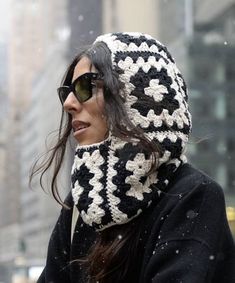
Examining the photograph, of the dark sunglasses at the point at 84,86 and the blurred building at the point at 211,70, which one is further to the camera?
the blurred building at the point at 211,70

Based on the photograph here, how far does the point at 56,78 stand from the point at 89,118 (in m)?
5.74

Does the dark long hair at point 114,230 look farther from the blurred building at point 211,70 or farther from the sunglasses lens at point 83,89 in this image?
the blurred building at point 211,70

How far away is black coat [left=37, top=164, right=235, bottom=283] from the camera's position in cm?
180

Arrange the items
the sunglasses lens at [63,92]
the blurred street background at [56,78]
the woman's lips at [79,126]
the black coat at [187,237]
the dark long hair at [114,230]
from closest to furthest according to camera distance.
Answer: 1. the black coat at [187,237]
2. the dark long hair at [114,230]
3. the woman's lips at [79,126]
4. the sunglasses lens at [63,92]
5. the blurred street background at [56,78]

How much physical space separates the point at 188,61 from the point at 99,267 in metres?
5.83

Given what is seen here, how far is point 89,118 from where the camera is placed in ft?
6.55

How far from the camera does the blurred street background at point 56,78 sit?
735cm

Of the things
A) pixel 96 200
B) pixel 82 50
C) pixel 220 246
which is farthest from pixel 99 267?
pixel 82 50

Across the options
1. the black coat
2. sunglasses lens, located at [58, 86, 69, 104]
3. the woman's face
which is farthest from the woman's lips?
the black coat

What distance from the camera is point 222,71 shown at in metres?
7.82

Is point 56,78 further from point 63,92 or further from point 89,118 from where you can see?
point 89,118

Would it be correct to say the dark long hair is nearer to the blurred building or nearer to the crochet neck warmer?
the crochet neck warmer

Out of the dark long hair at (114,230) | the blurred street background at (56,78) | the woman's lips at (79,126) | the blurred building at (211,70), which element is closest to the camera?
the dark long hair at (114,230)

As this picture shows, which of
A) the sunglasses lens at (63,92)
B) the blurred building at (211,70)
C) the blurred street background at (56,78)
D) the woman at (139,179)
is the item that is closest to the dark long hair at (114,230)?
the woman at (139,179)
